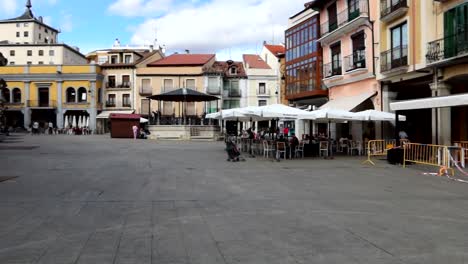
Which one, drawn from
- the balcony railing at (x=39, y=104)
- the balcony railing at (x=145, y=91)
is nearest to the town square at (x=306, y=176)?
the balcony railing at (x=145, y=91)

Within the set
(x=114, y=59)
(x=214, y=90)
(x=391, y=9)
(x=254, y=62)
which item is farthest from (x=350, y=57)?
(x=114, y=59)

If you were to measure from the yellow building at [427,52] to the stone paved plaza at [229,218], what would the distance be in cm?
694

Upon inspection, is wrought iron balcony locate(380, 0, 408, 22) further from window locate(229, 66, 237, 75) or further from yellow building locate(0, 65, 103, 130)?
yellow building locate(0, 65, 103, 130)

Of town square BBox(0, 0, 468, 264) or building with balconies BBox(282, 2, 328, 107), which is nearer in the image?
town square BBox(0, 0, 468, 264)

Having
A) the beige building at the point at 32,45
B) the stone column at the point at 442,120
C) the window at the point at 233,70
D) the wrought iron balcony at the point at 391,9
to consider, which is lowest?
the stone column at the point at 442,120

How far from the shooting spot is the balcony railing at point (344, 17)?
2511 cm

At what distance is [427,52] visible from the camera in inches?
763

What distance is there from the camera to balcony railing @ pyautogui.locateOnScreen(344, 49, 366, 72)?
84.0ft

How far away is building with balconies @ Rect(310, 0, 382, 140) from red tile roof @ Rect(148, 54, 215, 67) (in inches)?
1286

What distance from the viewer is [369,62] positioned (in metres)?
24.9

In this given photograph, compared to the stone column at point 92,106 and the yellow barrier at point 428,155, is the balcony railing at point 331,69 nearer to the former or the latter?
the yellow barrier at point 428,155

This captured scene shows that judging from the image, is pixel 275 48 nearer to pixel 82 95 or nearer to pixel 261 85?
pixel 261 85

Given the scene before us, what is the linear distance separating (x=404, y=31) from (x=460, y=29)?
4419mm

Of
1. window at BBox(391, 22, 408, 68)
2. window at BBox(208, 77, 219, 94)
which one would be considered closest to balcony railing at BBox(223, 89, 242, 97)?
window at BBox(208, 77, 219, 94)
